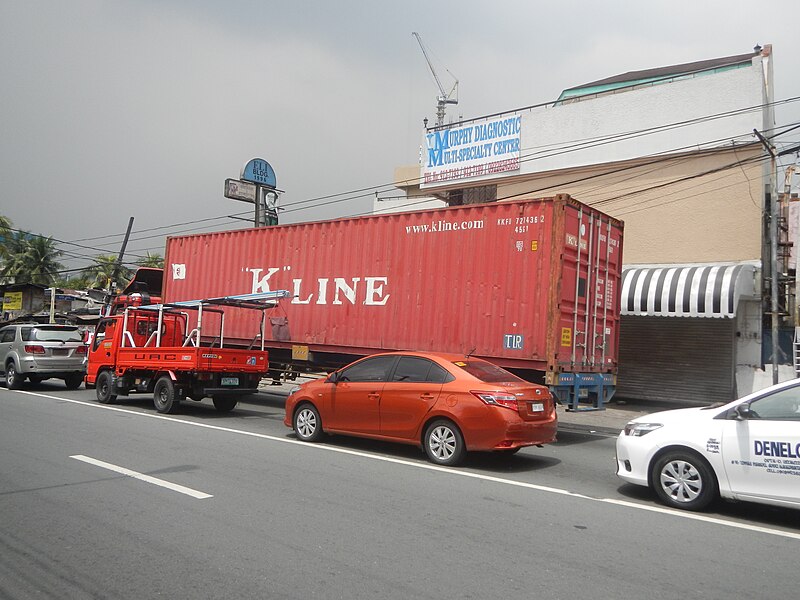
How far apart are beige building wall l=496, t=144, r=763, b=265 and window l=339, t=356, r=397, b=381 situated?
38.1 feet

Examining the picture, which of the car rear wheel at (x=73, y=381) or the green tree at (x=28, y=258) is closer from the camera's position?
the car rear wheel at (x=73, y=381)

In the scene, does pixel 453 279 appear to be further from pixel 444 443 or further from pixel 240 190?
pixel 240 190

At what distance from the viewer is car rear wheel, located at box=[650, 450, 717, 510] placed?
6191 millimetres

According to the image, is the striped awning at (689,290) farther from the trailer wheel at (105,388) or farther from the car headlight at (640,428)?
the trailer wheel at (105,388)

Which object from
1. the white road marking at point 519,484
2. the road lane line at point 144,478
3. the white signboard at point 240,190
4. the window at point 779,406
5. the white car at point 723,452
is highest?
the white signboard at point 240,190

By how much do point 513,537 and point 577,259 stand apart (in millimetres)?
6898

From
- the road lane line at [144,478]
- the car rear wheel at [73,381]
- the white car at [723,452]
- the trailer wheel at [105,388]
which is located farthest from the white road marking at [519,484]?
the car rear wheel at [73,381]

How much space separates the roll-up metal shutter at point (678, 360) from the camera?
1681cm

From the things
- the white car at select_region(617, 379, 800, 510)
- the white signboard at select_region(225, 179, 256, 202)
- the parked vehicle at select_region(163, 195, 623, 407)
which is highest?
the white signboard at select_region(225, 179, 256, 202)

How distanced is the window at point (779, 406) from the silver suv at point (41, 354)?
16310 millimetres

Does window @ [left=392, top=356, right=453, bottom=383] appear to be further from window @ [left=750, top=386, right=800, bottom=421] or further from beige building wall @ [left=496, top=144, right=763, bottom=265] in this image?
beige building wall @ [left=496, top=144, right=763, bottom=265]

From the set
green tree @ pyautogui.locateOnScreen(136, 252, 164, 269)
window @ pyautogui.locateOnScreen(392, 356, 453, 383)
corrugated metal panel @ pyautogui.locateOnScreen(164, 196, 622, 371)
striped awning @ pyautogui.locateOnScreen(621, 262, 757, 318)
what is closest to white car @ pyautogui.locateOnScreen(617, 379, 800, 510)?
window @ pyautogui.locateOnScreen(392, 356, 453, 383)

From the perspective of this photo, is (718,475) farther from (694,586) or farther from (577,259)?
(577,259)

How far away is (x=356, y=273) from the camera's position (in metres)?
13.8
